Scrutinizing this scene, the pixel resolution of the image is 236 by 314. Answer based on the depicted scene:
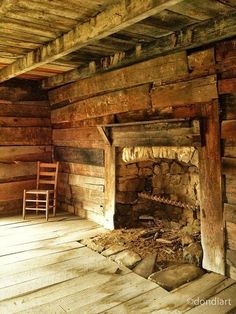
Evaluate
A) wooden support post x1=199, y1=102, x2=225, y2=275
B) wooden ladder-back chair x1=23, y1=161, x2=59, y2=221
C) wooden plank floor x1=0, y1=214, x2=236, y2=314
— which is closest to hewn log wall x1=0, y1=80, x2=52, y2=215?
wooden ladder-back chair x1=23, y1=161, x2=59, y2=221

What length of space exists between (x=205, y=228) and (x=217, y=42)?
188cm

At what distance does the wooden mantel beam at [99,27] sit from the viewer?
1991mm

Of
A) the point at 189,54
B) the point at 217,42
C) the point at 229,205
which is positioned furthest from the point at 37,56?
the point at 229,205

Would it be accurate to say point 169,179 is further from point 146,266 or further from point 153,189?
point 146,266

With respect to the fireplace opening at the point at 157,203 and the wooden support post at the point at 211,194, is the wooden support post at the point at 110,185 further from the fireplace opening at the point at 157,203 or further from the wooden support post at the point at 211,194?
the wooden support post at the point at 211,194

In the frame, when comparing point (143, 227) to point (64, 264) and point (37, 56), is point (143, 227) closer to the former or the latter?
point (64, 264)

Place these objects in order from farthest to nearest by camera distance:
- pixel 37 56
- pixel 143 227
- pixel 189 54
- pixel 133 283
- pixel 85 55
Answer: pixel 143 227 < pixel 85 55 < pixel 37 56 < pixel 189 54 < pixel 133 283

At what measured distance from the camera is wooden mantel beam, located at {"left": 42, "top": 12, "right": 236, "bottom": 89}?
262 centimetres


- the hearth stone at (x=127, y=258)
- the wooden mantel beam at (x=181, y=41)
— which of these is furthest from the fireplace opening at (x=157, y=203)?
the wooden mantel beam at (x=181, y=41)

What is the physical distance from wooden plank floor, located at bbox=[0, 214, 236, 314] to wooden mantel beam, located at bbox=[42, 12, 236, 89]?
7.56 ft

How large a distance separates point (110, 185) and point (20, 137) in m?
2.10

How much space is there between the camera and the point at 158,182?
15.4 feet

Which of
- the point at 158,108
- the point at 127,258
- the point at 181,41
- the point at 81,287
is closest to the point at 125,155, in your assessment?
the point at 158,108

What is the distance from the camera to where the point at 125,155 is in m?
4.34
